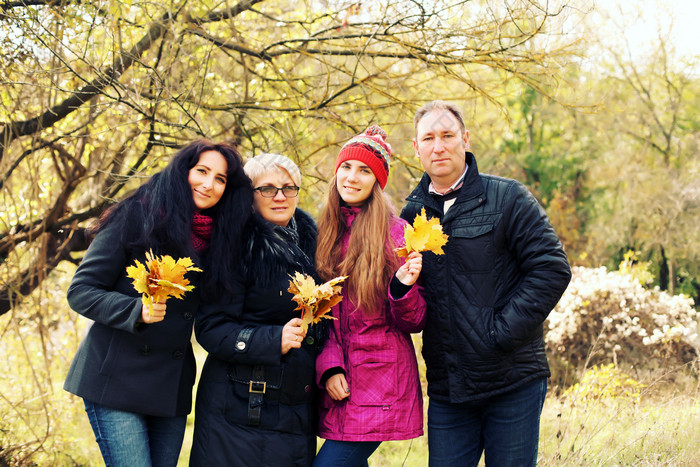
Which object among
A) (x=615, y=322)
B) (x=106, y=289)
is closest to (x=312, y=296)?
(x=106, y=289)

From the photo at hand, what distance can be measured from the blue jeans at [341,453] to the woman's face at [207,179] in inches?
46.8

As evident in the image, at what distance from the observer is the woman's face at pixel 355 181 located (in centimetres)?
279

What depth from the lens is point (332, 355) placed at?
8.71 ft

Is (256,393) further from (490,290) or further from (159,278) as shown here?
(490,290)

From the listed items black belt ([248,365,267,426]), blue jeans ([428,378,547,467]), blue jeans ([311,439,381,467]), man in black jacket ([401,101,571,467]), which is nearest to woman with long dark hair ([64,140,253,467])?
black belt ([248,365,267,426])

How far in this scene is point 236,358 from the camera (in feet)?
8.19

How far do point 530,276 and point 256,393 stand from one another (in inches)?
49.4

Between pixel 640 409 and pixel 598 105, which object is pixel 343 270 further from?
pixel 640 409

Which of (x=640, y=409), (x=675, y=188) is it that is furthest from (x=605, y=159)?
(x=640, y=409)

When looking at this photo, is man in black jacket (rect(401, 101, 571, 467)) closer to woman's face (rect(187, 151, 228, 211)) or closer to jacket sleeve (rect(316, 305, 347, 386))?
jacket sleeve (rect(316, 305, 347, 386))

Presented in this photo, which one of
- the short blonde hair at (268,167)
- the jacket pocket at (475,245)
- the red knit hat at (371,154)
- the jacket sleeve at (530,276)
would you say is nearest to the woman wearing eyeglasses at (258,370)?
the short blonde hair at (268,167)

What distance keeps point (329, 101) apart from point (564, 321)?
4834mm

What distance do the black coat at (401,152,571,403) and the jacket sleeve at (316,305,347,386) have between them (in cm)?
41

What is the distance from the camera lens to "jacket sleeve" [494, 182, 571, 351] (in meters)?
2.49
